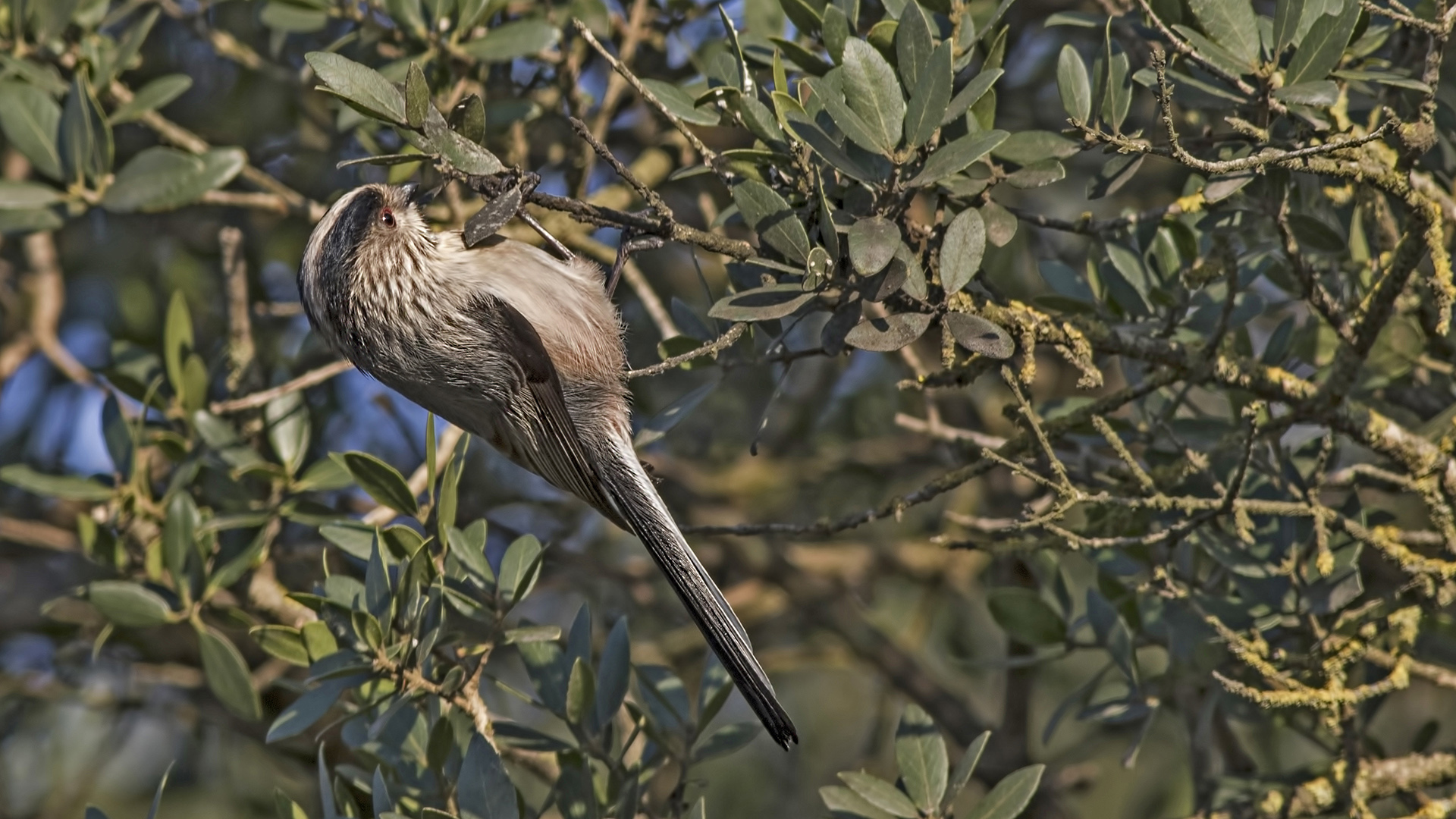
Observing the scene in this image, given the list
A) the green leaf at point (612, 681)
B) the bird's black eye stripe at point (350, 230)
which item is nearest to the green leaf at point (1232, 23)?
the green leaf at point (612, 681)

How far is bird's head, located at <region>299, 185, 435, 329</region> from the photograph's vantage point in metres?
3.46

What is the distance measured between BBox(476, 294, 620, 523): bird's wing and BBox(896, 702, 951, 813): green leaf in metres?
1.04

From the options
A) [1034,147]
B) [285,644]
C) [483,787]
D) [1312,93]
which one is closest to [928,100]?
[1034,147]

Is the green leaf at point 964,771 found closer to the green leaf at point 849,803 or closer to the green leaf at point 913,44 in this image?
the green leaf at point 849,803

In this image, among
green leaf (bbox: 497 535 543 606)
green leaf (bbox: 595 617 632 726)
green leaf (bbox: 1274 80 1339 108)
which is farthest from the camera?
green leaf (bbox: 595 617 632 726)

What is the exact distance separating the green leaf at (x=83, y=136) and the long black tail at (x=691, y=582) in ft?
4.89

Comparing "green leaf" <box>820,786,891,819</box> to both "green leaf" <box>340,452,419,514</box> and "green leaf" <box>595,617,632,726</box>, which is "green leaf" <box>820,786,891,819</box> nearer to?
"green leaf" <box>595,617,632,726</box>

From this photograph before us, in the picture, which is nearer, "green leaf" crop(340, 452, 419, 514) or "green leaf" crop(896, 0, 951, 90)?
"green leaf" crop(896, 0, 951, 90)

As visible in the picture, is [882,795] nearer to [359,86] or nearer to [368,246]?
[359,86]

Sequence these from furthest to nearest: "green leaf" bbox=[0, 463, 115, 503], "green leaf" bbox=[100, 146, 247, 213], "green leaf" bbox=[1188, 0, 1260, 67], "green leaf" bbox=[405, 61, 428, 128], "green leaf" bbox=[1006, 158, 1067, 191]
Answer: "green leaf" bbox=[0, 463, 115, 503]
"green leaf" bbox=[100, 146, 247, 213]
"green leaf" bbox=[1006, 158, 1067, 191]
"green leaf" bbox=[1188, 0, 1260, 67]
"green leaf" bbox=[405, 61, 428, 128]

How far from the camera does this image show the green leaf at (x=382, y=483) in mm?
2854

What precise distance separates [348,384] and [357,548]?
1.84 metres

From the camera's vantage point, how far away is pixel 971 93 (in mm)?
2195

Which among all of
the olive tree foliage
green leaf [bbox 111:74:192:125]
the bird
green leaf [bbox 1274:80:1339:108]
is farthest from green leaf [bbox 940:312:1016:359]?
green leaf [bbox 111:74:192:125]
